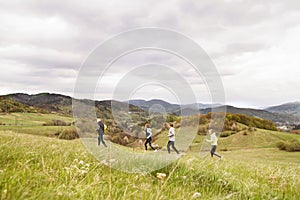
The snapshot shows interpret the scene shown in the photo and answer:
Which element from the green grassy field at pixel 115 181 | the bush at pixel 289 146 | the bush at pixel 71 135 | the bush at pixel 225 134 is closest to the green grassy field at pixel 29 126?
the bush at pixel 71 135

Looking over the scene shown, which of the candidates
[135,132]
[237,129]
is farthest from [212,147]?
[237,129]

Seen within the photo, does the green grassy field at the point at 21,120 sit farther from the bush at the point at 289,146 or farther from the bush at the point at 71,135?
the bush at the point at 289,146

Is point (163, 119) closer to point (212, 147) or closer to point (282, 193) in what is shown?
point (212, 147)

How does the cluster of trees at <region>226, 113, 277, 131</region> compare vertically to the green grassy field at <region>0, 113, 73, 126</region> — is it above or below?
above

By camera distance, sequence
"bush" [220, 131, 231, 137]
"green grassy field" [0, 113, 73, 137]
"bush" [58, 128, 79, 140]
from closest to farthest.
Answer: "bush" [58, 128, 79, 140] < "bush" [220, 131, 231, 137] < "green grassy field" [0, 113, 73, 137]

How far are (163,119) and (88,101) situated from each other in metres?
13.8

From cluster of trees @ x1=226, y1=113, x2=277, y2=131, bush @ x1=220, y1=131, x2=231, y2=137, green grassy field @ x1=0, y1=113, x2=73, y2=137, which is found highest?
cluster of trees @ x1=226, y1=113, x2=277, y2=131

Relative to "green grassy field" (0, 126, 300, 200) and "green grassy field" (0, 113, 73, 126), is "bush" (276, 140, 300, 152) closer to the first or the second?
"green grassy field" (0, 126, 300, 200)

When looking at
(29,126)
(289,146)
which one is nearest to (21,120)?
(29,126)

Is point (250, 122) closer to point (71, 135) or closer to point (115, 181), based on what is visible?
point (71, 135)

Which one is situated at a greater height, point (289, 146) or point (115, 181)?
point (115, 181)

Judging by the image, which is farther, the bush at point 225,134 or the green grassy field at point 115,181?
the bush at point 225,134

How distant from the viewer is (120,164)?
Answer: 232 inches

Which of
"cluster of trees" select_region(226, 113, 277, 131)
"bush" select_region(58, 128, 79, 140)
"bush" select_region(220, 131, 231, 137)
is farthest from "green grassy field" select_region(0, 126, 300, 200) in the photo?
"cluster of trees" select_region(226, 113, 277, 131)
